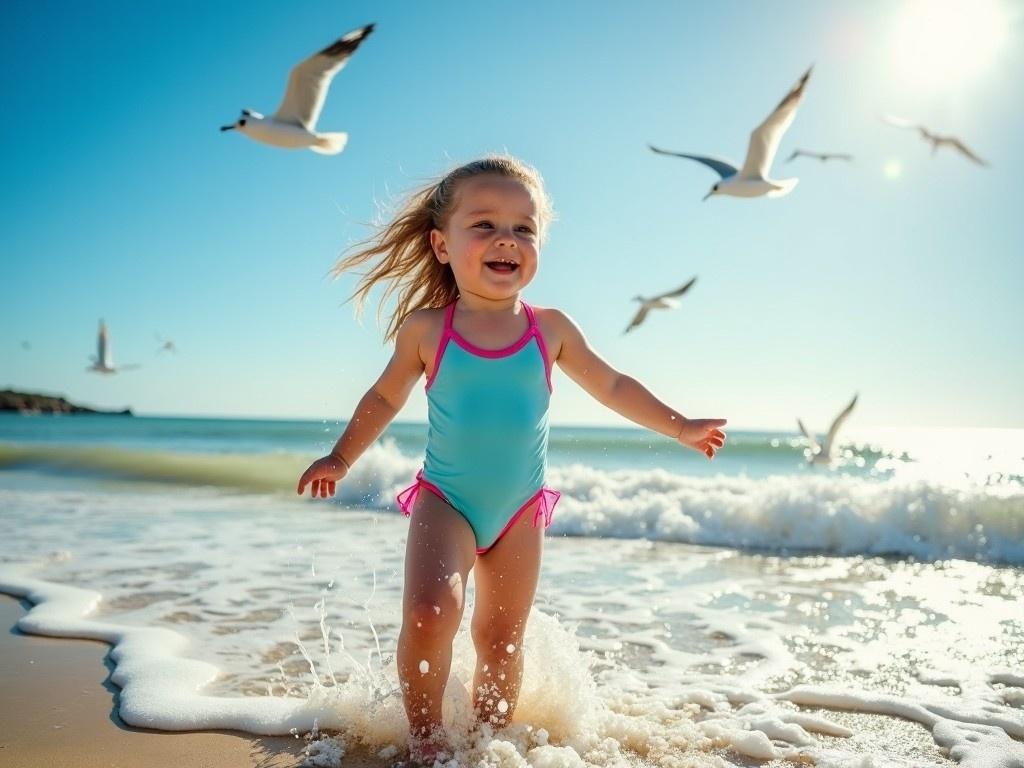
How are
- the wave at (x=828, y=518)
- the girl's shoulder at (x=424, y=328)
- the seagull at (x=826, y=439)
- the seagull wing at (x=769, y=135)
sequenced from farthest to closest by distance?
the seagull at (x=826, y=439)
the wave at (x=828, y=518)
the seagull wing at (x=769, y=135)
the girl's shoulder at (x=424, y=328)

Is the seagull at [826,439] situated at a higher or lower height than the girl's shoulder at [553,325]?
lower

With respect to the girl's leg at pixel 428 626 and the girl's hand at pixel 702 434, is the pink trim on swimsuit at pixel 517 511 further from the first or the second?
the girl's hand at pixel 702 434

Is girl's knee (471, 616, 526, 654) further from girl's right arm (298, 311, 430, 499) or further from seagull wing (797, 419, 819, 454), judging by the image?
seagull wing (797, 419, 819, 454)

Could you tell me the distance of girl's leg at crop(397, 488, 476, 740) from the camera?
2.41 meters

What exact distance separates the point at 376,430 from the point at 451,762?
3.59ft

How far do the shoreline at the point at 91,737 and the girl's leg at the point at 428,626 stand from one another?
21 cm

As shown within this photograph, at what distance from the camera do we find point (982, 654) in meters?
3.96

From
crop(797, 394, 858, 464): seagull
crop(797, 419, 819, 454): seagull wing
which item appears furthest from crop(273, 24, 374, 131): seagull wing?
crop(797, 419, 819, 454): seagull wing

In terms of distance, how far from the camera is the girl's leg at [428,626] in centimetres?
241

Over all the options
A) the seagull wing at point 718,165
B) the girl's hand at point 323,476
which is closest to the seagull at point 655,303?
the seagull wing at point 718,165

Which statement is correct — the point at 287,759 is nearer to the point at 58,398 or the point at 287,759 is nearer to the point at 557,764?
the point at 557,764

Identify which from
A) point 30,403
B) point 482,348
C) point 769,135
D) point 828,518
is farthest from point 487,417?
point 30,403

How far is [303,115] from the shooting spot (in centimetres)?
659

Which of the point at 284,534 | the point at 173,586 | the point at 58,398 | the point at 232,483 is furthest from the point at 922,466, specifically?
the point at 58,398
